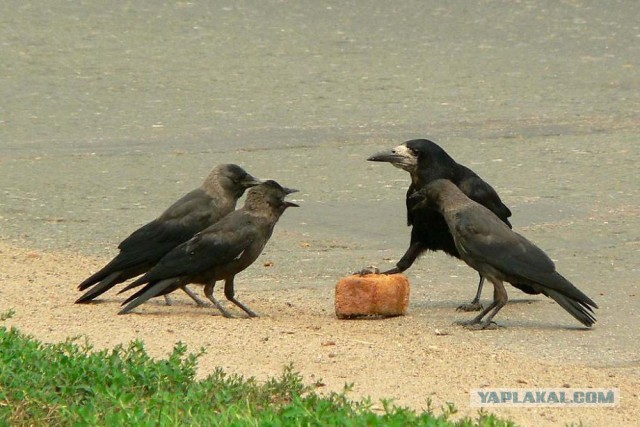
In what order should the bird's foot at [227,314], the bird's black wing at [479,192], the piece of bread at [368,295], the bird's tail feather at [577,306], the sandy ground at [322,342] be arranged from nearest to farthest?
the sandy ground at [322,342] → the bird's tail feather at [577,306] → the piece of bread at [368,295] → the bird's foot at [227,314] → the bird's black wing at [479,192]

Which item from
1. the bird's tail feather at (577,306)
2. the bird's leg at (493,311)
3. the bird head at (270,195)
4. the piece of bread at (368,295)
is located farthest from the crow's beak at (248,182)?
the bird's tail feather at (577,306)

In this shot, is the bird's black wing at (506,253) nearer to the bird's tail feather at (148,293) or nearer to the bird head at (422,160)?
the bird head at (422,160)

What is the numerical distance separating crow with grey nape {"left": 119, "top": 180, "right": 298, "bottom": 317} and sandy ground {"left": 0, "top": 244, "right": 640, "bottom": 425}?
139mm

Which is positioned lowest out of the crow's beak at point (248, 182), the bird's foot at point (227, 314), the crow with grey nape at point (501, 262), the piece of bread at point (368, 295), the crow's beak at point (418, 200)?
the bird's foot at point (227, 314)

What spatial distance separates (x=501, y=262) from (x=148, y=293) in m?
1.81

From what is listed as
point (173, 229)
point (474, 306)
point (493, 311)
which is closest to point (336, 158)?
point (173, 229)

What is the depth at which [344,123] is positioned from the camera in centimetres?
1243

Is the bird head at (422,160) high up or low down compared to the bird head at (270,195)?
up

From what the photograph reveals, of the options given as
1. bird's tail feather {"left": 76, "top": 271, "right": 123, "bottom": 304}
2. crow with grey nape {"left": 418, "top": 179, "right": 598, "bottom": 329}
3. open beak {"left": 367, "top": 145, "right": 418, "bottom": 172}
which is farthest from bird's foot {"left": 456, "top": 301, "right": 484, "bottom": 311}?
bird's tail feather {"left": 76, "top": 271, "right": 123, "bottom": 304}

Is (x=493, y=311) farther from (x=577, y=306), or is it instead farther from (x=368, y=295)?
(x=368, y=295)

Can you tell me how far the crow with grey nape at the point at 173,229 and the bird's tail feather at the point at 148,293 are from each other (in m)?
0.22

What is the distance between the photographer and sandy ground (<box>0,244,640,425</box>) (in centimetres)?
581

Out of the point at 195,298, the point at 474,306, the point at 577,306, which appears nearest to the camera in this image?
the point at 577,306

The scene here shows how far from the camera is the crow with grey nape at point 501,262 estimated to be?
7.17m
